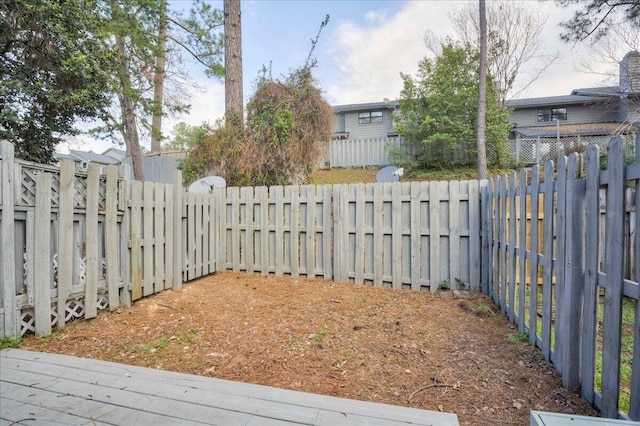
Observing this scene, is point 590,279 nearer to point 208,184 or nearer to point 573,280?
point 573,280

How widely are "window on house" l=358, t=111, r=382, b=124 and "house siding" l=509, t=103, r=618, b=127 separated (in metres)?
7.68

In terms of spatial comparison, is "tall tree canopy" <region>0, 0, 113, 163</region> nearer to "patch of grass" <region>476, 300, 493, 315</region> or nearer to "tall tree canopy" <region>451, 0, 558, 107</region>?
"patch of grass" <region>476, 300, 493, 315</region>

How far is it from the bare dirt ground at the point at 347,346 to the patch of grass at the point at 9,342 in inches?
4.0

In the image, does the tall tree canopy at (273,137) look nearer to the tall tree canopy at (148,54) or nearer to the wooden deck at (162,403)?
the tall tree canopy at (148,54)

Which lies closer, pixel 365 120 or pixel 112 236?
pixel 112 236

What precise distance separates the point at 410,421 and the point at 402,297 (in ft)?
9.07

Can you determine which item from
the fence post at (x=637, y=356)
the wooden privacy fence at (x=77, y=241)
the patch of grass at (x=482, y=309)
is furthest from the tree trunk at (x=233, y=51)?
the fence post at (x=637, y=356)

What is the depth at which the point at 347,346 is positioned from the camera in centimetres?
280

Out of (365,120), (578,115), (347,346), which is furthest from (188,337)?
(578,115)

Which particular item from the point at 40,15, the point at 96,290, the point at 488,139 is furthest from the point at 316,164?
the point at 488,139

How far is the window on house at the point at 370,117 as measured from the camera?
1989 cm

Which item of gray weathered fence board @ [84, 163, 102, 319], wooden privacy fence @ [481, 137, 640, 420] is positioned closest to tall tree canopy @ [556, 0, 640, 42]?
wooden privacy fence @ [481, 137, 640, 420]

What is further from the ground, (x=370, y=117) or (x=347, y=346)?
(x=370, y=117)

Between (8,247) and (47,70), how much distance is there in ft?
17.0
